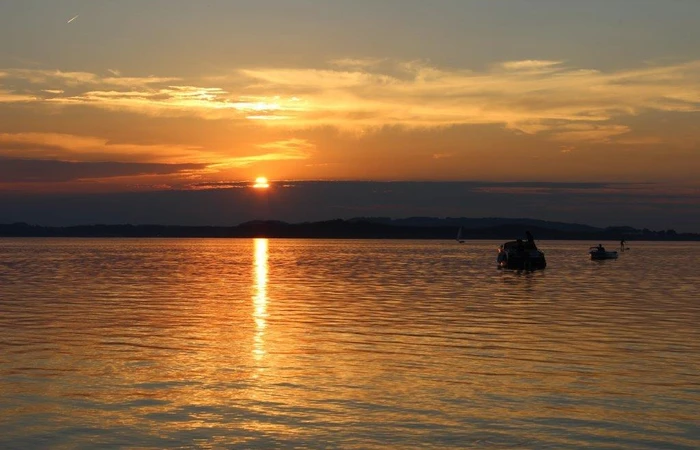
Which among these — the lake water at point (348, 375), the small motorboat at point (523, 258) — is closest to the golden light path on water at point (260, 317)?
the lake water at point (348, 375)

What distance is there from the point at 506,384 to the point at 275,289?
42407 millimetres

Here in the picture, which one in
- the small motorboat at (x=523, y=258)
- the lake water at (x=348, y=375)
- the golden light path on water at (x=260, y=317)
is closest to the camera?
the lake water at (x=348, y=375)

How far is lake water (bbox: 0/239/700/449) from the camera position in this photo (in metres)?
17.3

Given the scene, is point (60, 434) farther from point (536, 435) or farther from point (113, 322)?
point (113, 322)

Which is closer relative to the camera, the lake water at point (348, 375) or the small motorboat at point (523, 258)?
the lake water at point (348, 375)

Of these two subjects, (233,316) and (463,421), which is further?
(233,316)

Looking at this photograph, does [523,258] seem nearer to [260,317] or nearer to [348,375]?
[260,317]

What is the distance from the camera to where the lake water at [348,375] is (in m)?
17.3

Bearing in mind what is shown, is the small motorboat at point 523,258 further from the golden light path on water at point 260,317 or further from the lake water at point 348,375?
the lake water at point 348,375

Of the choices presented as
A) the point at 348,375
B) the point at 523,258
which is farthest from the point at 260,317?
the point at 523,258

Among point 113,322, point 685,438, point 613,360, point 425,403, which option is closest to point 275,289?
point 113,322

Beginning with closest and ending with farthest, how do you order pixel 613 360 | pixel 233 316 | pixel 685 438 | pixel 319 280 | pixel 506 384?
1. pixel 685 438
2. pixel 506 384
3. pixel 613 360
4. pixel 233 316
5. pixel 319 280

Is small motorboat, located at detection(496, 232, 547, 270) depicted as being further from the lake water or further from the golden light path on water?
the lake water

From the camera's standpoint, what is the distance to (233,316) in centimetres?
4225
